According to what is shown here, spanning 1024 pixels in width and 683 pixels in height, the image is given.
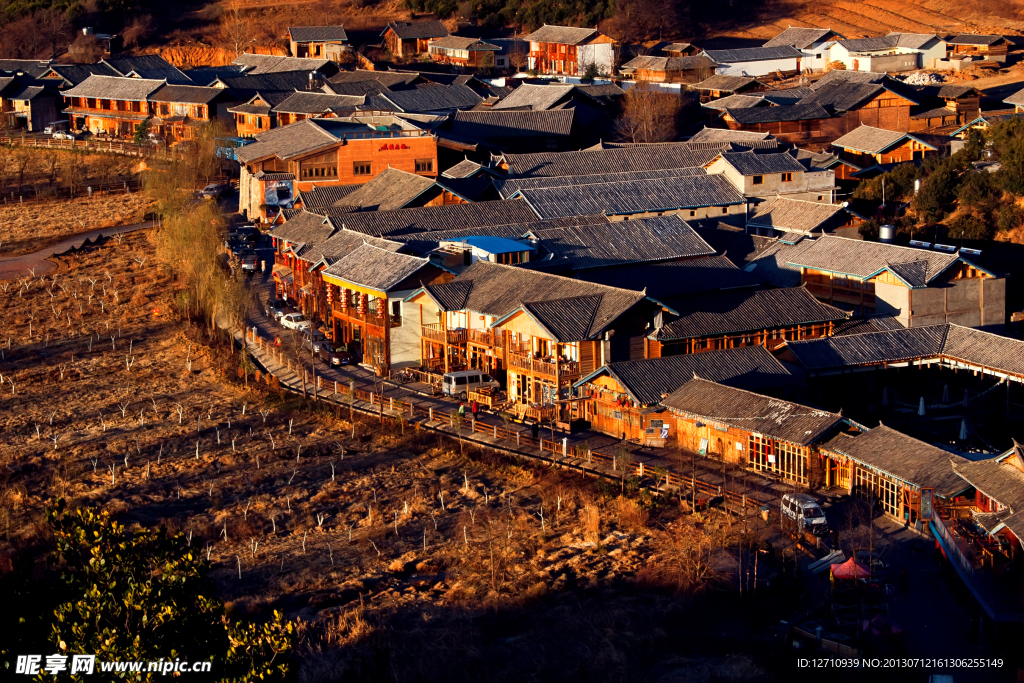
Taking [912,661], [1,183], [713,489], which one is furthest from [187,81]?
[912,661]

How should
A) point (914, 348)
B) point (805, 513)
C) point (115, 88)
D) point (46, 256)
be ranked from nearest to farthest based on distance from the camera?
point (805, 513)
point (914, 348)
point (46, 256)
point (115, 88)

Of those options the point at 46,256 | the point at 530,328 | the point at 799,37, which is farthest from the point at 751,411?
the point at 799,37

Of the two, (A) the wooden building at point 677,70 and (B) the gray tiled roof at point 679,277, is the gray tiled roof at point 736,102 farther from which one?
(B) the gray tiled roof at point 679,277

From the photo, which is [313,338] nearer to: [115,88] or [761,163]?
[761,163]

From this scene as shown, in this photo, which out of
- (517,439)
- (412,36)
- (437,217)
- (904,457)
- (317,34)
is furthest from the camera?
(317,34)

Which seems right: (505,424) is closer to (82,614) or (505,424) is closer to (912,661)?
(912,661)

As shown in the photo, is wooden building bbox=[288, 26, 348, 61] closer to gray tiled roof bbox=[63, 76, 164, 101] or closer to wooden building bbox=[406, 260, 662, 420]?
gray tiled roof bbox=[63, 76, 164, 101]
